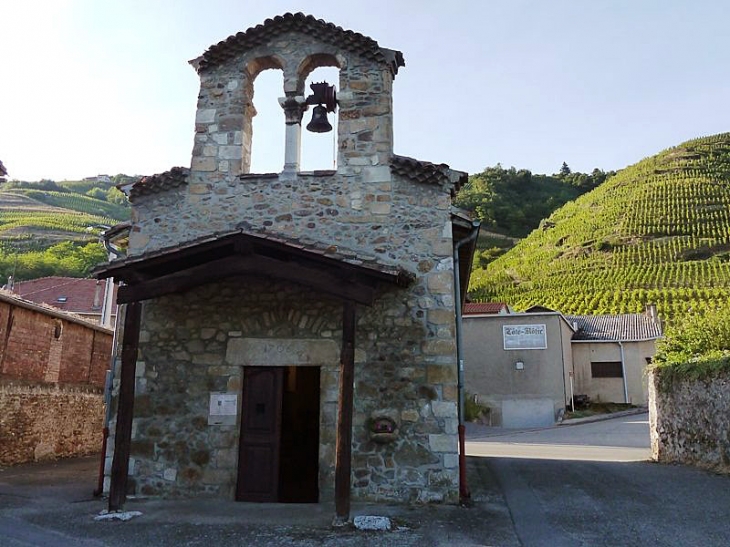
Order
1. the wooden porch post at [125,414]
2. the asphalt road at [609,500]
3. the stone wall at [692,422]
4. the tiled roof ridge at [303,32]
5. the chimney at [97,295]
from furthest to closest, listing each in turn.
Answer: the chimney at [97,295] < the stone wall at [692,422] < the tiled roof ridge at [303,32] < the wooden porch post at [125,414] < the asphalt road at [609,500]

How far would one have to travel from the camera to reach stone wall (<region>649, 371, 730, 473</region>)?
8570 mm

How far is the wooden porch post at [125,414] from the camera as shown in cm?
630

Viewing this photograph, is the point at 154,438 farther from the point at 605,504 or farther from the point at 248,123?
the point at 605,504

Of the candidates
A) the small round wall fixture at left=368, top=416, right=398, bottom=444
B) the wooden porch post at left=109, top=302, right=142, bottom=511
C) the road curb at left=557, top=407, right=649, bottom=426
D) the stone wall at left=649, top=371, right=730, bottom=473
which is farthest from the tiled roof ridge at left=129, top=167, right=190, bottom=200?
the road curb at left=557, top=407, right=649, bottom=426

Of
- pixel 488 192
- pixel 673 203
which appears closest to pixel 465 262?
pixel 673 203

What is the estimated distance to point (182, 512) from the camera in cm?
631

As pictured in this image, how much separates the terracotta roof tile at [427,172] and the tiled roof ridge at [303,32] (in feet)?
4.95

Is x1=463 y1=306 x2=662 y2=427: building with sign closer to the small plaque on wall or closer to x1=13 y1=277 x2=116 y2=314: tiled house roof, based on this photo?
x1=13 y1=277 x2=116 y2=314: tiled house roof

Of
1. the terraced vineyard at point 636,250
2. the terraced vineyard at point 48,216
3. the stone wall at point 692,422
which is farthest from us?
the terraced vineyard at point 48,216

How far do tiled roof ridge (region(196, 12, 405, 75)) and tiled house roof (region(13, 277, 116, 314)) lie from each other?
21664 mm

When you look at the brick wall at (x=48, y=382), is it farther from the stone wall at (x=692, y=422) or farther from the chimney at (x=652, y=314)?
the chimney at (x=652, y=314)

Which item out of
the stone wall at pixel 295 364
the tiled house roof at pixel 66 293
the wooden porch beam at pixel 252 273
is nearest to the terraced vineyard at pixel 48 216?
the tiled house roof at pixel 66 293

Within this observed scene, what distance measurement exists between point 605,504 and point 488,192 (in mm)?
81961

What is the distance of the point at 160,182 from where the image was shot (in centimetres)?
815
